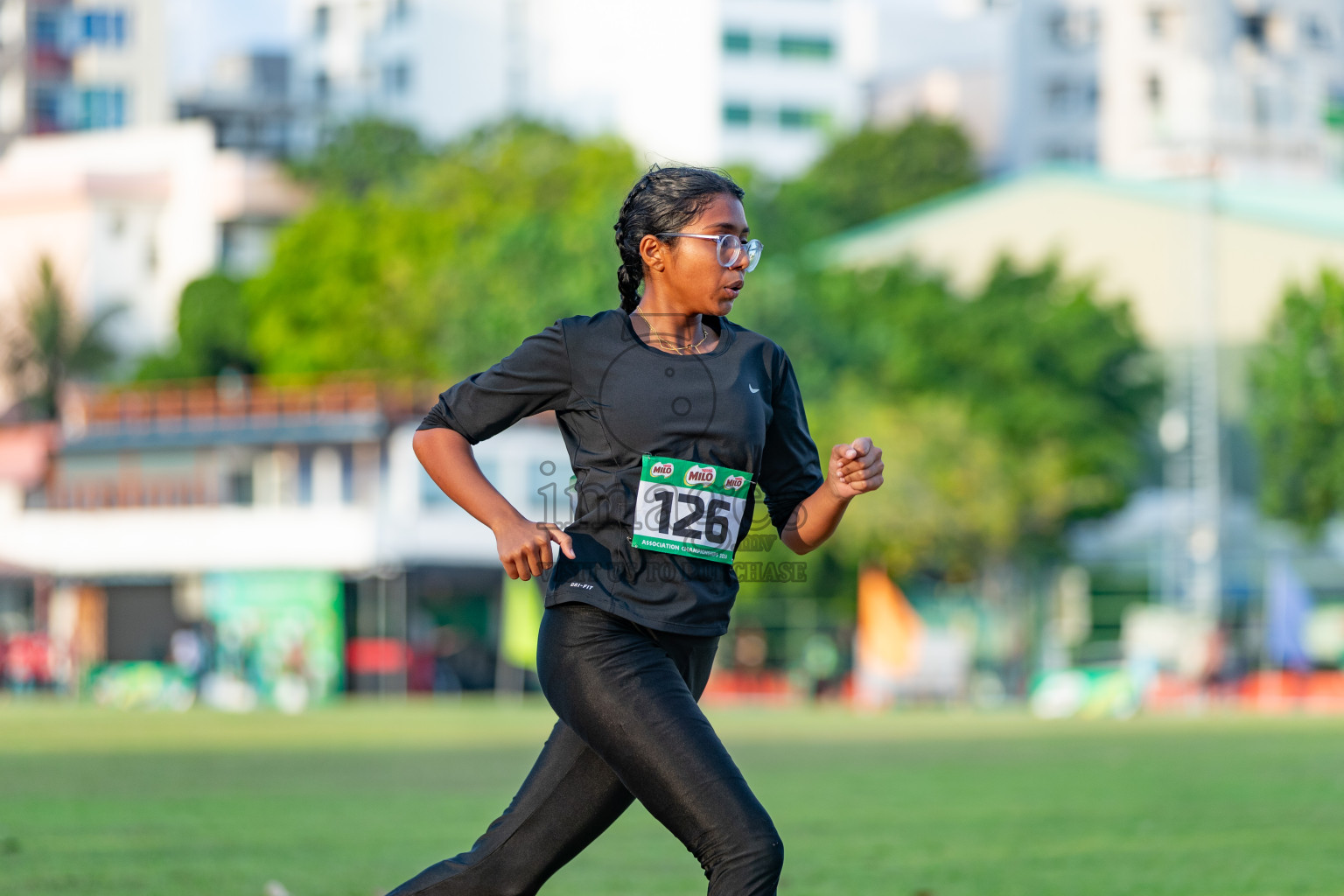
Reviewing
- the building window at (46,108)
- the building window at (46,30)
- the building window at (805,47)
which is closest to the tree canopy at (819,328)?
the building window at (805,47)

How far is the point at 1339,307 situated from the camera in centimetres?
4356

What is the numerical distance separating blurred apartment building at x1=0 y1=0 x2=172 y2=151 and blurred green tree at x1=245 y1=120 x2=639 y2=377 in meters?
24.8

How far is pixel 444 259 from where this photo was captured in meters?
59.2

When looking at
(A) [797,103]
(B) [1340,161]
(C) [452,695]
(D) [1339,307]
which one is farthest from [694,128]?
(D) [1339,307]

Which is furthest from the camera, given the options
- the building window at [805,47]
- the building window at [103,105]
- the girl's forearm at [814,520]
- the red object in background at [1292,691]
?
the building window at [103,105]

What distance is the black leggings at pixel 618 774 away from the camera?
4793 mm

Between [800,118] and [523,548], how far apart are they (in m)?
89.8

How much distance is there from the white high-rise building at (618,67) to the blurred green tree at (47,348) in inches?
826

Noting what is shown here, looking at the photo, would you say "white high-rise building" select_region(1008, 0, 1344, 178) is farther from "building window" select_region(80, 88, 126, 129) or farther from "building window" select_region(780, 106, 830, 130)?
"building window" select_region(80, 88, 126, 129)

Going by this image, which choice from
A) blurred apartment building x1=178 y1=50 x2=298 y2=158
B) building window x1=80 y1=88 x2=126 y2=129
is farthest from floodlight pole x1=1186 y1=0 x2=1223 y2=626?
building window x1=80 y1=88 x2=126 y2=129

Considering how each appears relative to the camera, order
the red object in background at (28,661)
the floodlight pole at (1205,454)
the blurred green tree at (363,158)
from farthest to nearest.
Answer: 1. the blurred green tree at (363,158)
2. the red object in background at (28,661)
3. the floodlight pole at (1205,454)

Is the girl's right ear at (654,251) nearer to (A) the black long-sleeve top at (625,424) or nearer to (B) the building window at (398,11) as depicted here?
(A) the black long-sleeve top at (625,424)

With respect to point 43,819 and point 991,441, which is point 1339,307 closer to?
point 991,441

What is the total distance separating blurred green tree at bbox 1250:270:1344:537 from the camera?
4316 centimetres
